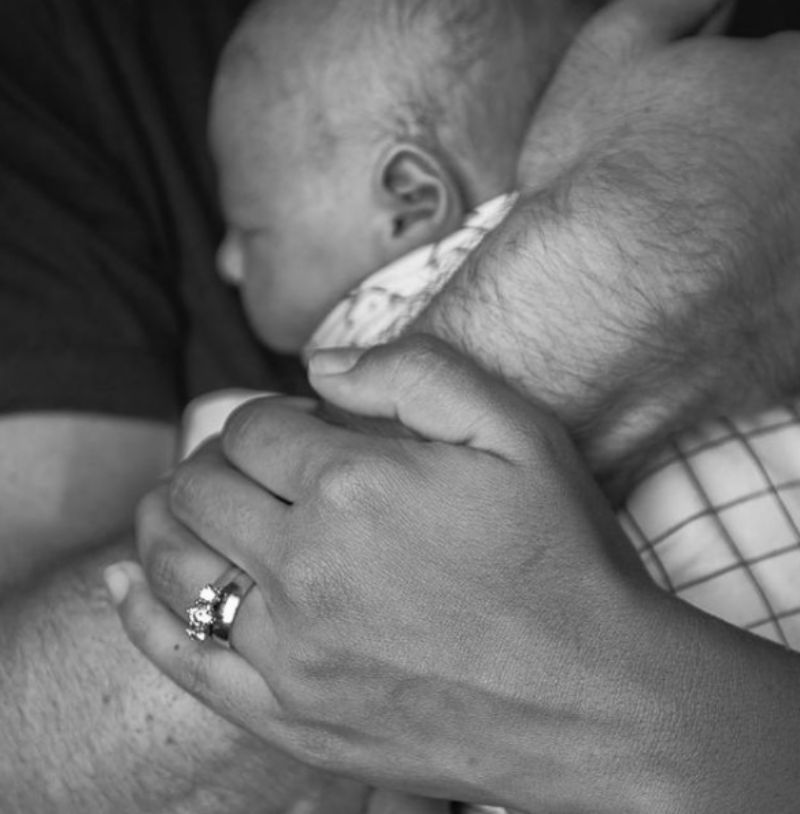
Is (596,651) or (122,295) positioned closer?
(596,651)

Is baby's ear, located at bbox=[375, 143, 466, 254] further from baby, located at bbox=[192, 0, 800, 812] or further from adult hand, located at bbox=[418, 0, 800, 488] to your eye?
adult hand, located at bbox=[418, 0, 800, 488]

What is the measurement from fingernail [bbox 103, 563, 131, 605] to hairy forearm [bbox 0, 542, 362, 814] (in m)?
0.08

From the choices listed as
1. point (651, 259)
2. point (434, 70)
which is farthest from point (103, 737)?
point (434, 70)

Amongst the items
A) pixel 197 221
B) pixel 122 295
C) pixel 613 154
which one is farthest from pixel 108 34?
pixel 613 154

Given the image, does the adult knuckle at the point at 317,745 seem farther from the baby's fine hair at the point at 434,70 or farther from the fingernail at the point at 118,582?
the baby's fine hair at the point at 434,70

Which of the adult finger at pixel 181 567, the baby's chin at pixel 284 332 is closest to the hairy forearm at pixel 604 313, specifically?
the adult finger at pixel 181 567

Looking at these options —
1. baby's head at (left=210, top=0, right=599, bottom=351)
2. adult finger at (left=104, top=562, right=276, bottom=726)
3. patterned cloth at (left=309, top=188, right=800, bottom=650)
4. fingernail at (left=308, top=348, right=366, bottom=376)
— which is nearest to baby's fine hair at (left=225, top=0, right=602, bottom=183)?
baby's head at (left=210, top=0, right=599, bottom=351)

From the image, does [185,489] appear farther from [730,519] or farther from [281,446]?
[730,519]

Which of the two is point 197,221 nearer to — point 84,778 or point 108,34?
point 108,34

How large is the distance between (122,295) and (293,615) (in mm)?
668

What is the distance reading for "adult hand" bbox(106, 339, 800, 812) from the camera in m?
1.03

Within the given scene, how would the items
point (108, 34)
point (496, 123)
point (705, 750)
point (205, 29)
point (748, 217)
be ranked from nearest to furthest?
point (705, 750)
point (748, 217)
point (496, 123)
point (108, 34)
point (205, 29)

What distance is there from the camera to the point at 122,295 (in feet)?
5.14

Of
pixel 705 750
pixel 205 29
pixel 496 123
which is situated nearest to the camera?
pixel 705 750
